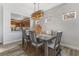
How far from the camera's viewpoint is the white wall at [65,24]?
4.51 ft

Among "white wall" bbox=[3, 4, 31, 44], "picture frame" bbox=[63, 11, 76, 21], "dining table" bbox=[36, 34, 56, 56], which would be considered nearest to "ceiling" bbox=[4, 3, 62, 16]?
"white wall" bbox=[3, 4, 31, 44]

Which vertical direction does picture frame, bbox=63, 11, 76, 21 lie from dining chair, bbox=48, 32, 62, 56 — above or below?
above

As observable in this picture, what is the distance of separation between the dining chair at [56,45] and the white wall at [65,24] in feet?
0.22

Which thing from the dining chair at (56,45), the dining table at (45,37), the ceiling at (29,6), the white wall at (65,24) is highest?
the ceiling at (29,6)

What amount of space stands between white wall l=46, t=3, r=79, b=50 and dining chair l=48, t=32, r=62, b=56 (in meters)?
0.07

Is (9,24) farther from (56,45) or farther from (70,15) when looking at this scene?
(70,15)

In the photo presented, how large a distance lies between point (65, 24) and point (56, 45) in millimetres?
328

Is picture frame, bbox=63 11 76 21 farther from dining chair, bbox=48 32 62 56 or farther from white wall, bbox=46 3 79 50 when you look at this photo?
dining chair, bbox=48 32 62 56

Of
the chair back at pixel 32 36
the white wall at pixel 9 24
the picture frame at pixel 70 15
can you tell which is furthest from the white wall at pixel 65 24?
the white wall at pixel 9 24

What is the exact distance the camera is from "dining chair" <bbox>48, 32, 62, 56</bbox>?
4.53ft

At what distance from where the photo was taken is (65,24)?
1.39 m

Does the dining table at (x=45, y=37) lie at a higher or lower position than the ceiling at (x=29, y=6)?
lower

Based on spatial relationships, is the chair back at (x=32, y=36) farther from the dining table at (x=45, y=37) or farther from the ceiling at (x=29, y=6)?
the ceiling at (x=29, y=6)

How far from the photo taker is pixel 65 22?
139 centimetres
